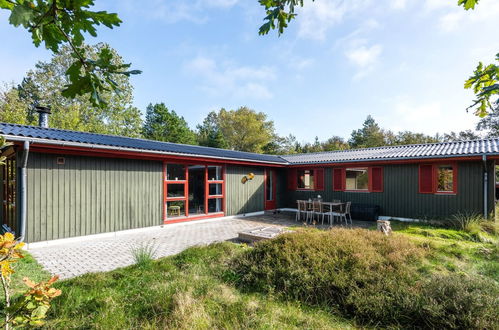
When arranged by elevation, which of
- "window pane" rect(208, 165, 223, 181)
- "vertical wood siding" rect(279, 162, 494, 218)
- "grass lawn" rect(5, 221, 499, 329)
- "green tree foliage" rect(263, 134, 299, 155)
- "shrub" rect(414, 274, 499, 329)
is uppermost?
"green tree foliage" rect(263, 134, 299, 155)

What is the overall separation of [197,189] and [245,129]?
2614cm

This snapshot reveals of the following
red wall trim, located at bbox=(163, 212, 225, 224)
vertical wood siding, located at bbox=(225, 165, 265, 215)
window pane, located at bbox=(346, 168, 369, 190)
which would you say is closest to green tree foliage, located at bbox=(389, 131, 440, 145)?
window pane, located at bbox=(346, 168, 369, 190)

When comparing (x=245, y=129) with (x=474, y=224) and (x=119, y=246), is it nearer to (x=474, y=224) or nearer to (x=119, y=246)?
(x=474, y=224)

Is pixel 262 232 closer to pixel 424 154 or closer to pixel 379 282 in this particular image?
pixel 379 282

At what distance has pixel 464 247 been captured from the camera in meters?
5.76

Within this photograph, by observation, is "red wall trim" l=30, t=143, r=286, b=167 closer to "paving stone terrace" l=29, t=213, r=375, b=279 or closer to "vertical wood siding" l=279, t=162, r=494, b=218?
"paving stone terrace" l=29, t=213, r=375, b=279

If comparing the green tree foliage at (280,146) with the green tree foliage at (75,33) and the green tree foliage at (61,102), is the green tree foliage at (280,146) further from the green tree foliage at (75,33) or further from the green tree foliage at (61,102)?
the green tree foliage at (75,33)

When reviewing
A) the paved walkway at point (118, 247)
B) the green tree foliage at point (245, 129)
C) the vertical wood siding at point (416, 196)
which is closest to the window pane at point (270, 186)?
the vertical wood siding at point (416, 196)

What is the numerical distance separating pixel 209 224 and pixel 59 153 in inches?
198

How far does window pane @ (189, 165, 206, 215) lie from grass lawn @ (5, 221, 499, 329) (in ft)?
16.2

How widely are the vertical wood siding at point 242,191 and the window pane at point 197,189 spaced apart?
1072mm

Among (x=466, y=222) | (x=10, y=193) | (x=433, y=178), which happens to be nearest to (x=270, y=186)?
(x=433, y=178)

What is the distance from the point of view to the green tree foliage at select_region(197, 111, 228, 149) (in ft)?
108

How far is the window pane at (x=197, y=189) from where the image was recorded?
9805 mm
